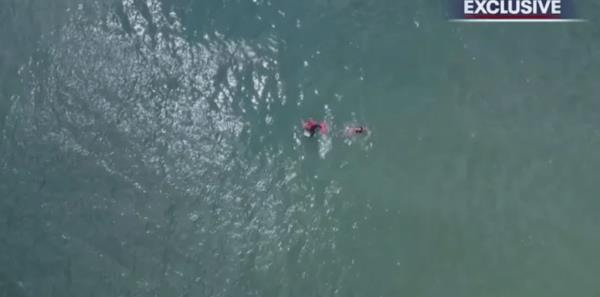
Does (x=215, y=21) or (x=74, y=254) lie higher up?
(x=215, y=21)

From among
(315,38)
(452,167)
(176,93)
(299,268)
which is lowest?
(299,268)

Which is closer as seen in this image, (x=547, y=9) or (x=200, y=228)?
(x=200, y=228)

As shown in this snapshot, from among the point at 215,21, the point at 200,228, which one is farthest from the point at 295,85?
the point at 200,228

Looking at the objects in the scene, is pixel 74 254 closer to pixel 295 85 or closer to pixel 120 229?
pixel 120 229
